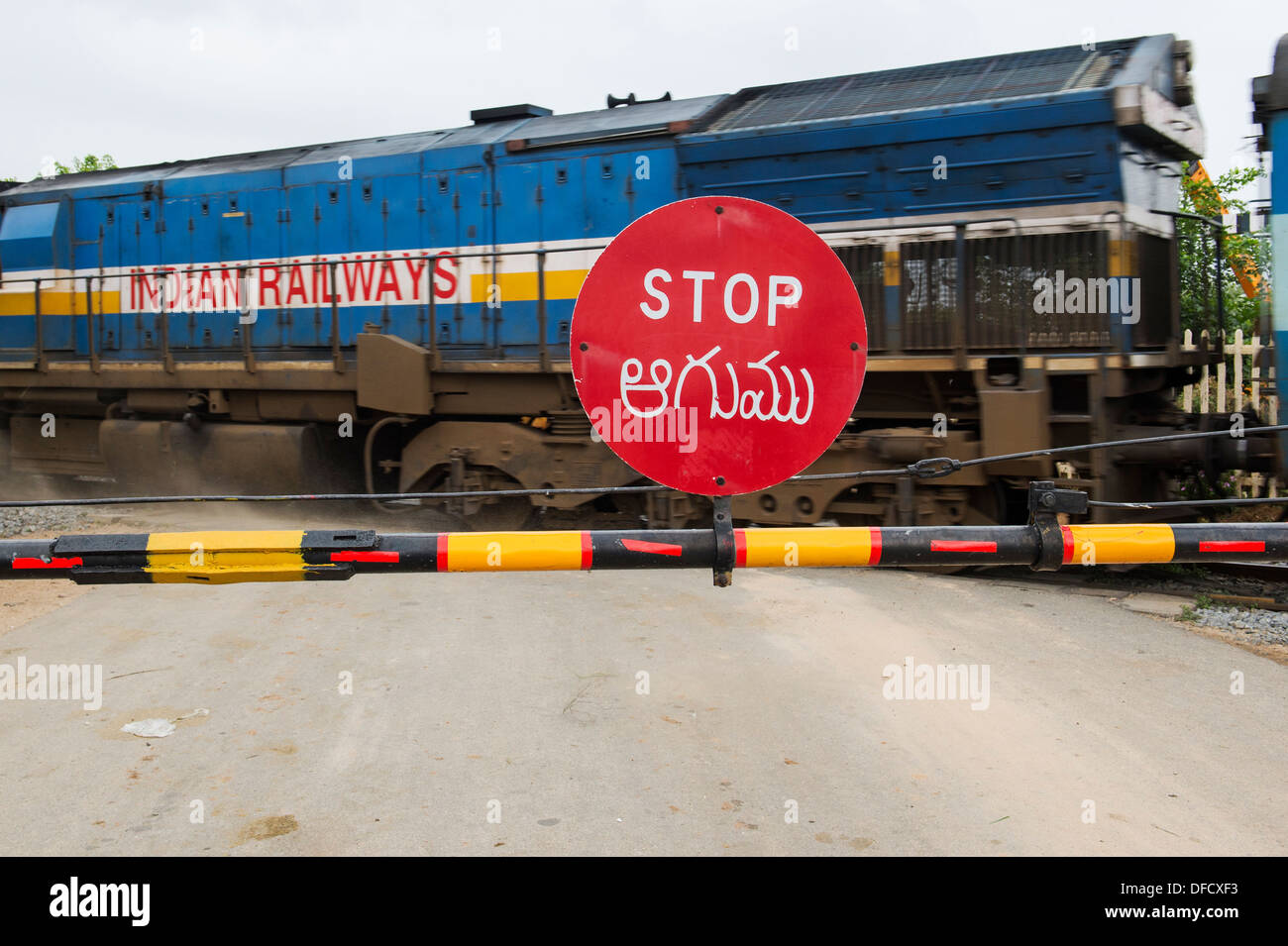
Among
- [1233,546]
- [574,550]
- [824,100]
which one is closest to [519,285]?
[824,100]

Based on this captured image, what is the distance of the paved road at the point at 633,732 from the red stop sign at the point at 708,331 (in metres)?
1.94

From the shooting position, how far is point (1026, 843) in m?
3.66

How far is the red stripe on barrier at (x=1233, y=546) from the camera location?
2320mm

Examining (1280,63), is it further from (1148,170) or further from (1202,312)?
(1202,312)

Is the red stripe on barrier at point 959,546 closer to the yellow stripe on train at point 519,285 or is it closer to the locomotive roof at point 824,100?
the locomotive roof at point 824,100

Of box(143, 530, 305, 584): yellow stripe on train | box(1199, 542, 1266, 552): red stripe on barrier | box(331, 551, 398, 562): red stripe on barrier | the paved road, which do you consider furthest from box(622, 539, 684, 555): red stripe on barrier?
the paved road

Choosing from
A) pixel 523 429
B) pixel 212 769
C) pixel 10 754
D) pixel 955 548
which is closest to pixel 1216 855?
pixel 955 548

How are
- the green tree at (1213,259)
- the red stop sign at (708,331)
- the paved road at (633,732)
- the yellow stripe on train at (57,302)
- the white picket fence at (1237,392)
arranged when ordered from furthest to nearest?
the yellow stripe on train at (57,302) < the white picket fence at (1237,392) < the green tree at (1213,259) < the paved road at (633,732) < the red stop sign at (708,331)

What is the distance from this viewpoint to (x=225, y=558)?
2.35 metres

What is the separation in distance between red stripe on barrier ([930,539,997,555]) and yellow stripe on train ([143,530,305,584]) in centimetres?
140

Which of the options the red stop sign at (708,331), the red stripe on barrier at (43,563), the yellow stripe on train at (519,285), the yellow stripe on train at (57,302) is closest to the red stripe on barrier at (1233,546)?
the red stop sign at (708,331)

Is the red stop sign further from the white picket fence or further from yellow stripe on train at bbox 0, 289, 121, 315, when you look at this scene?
yellow stripe on train at bbox 0, 289, 121, 315

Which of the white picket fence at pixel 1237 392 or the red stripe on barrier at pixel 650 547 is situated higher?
the white picket fence at pixel 1237 392

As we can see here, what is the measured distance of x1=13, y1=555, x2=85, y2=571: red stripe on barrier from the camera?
231 cm
